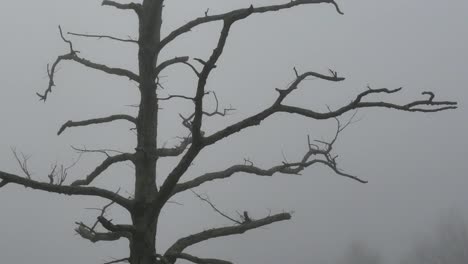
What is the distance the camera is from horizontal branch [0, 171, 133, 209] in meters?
5.22

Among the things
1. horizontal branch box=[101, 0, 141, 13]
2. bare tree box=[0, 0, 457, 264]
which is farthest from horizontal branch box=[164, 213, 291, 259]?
horizontal branch box=[101, 0, 141, 13]

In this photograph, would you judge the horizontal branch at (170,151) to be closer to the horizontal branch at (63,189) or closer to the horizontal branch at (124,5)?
the horizontal branch at (63,189)

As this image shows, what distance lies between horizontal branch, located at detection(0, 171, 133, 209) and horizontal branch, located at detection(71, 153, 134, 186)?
2.99ft

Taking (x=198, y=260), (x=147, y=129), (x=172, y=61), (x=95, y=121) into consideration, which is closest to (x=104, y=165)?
(x=95, y=121)

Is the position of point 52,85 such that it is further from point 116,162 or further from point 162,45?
point 162,45

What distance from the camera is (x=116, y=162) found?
6891 millimetres

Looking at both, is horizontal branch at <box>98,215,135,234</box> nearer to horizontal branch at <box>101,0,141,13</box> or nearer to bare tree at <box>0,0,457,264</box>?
bare tree at <box>0,0,457,264</box>

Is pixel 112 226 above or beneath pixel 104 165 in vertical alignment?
beneath

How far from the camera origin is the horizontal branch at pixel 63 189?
5223 mm

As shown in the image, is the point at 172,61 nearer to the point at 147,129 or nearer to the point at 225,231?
the point at 147,129

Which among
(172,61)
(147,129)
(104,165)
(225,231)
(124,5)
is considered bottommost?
(225,231)

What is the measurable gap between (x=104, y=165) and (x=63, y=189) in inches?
58.5

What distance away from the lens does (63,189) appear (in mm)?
5457

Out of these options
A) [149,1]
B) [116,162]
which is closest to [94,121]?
[116,162]
